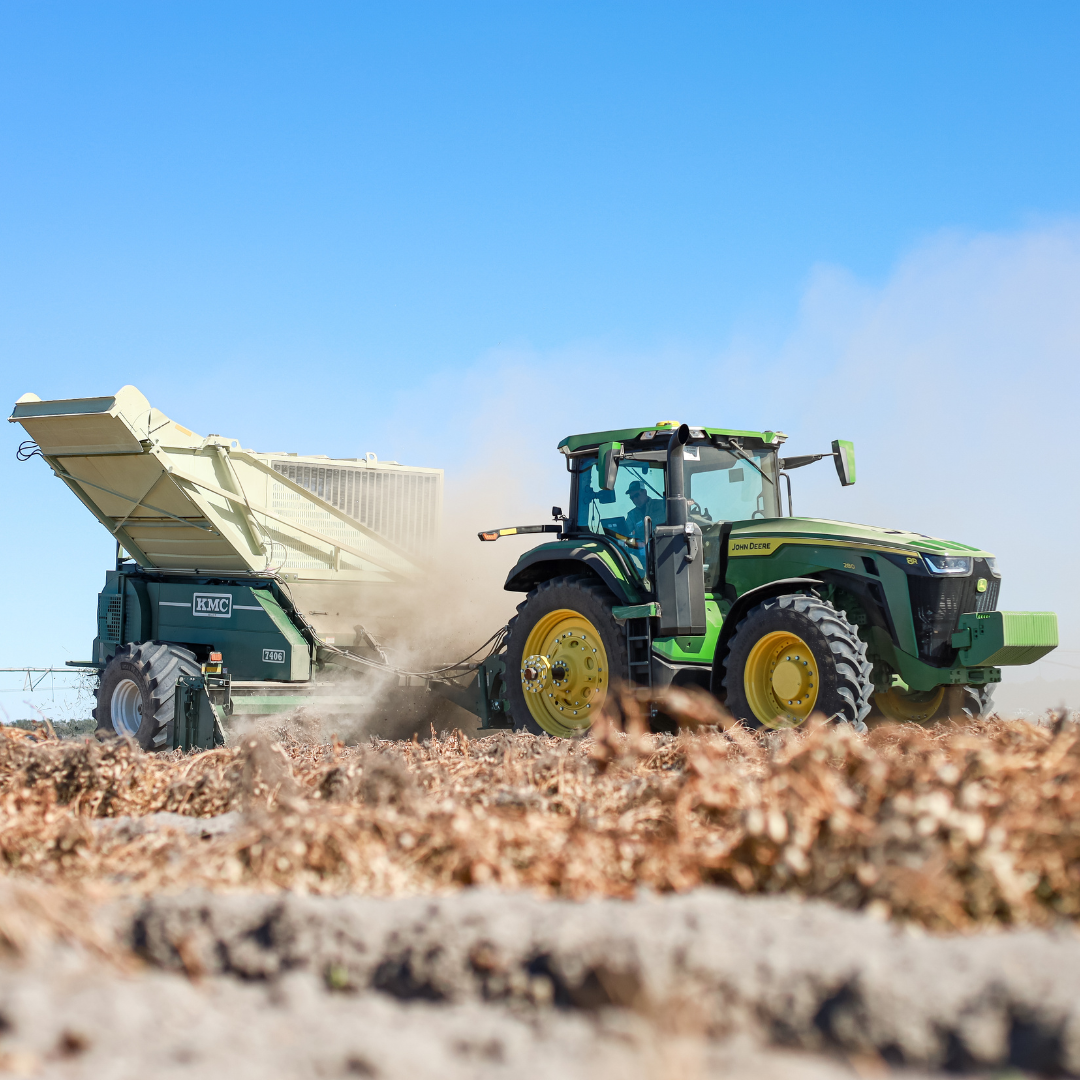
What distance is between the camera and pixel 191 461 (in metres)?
10.8

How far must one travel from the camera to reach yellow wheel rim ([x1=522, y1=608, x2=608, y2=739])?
8492 millimetres

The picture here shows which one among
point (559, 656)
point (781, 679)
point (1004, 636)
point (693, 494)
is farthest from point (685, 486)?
point (1004, 636)

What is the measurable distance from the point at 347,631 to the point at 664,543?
4.35 m

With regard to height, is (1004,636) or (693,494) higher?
(693,494)

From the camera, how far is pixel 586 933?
7.17 ft

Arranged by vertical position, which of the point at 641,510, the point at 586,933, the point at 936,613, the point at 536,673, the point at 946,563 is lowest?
the point at 586,933

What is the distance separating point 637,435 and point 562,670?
1.78 metres

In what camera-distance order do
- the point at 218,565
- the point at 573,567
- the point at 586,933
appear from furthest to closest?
the point at 218,565 → the point at 573,567 → the point at 586,933

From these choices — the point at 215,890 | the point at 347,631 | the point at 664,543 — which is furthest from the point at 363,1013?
the point at 347,631

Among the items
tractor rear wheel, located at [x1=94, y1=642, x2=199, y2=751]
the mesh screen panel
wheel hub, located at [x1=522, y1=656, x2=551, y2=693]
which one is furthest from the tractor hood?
tractor rear wheel, located at [x1=94, y1=642, x2=199, y2=751]

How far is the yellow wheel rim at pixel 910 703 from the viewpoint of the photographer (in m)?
8.02

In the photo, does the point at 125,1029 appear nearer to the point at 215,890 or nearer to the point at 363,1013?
the point at 363,1013

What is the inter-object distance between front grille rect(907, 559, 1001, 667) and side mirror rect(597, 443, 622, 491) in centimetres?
202

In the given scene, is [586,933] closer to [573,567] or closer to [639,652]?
[639,652]
